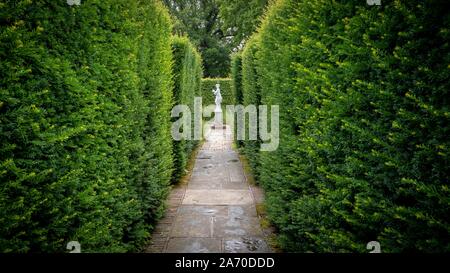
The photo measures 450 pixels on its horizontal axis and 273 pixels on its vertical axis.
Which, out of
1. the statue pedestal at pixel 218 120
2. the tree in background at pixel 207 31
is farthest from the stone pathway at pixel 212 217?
the tree in background at pixel 207 31

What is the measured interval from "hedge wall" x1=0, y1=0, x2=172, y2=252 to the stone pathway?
73cm

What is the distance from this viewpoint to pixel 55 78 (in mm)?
2293

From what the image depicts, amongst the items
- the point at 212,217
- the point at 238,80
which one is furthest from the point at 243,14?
the point at 212,217

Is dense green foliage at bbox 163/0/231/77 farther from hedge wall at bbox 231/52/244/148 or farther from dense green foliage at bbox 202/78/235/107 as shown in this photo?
hedge wall at bbox 231/52/244/148

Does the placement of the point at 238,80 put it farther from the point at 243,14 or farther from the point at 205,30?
the point at 205,30

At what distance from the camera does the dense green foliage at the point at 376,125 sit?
71.5 inches

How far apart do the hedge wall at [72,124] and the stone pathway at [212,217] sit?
0.73 meters

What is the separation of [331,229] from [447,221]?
1192 millimetres

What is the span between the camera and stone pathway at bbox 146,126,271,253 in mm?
4473

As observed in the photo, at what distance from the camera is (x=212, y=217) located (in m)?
5.46

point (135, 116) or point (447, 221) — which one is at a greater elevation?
point (135, 116)

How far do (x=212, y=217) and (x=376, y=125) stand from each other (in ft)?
12.8
